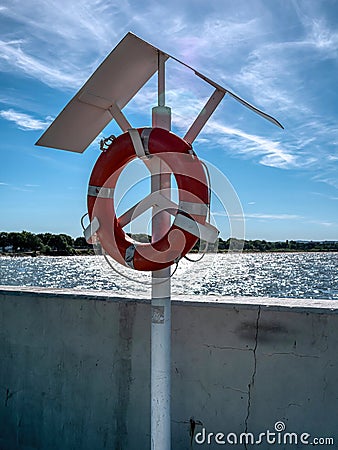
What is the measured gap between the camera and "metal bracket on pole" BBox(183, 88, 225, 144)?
6.20ft

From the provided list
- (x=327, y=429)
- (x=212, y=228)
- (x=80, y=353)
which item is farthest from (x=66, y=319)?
(x=327, y=429)

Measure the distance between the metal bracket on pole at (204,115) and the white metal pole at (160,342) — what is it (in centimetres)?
17

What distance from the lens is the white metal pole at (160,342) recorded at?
1.84 metres

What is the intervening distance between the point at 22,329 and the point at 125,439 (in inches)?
31.9

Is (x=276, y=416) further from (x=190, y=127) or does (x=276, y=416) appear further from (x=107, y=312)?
(x=190, y=127)

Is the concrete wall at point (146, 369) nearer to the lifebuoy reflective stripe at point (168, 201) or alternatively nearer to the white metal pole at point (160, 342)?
the white metal pole at point (160, 342)

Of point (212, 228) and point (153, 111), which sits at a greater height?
point (153, 111)

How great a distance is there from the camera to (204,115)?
189 centimetres

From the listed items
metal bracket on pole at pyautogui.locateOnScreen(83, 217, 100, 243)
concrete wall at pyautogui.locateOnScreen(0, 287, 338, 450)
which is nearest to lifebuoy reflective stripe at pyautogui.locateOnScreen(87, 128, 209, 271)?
metal bracket on pole at pyautogui.locateOnScreen(83, 217, 100, 243)

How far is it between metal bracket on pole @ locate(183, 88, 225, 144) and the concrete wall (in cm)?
81

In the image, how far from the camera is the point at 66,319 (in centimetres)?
254

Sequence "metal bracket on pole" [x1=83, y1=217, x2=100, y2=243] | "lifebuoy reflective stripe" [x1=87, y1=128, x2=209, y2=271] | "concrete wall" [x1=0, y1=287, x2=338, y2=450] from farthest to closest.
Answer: "concrete wall" [x1=0, y1=287, x2=338, y2=450]
"metal bracket on pole" [x1=83, y1=217, x2=100, y2=243]
"lifebuoy reflective stripe" [x1=87, y1=128, x2=209, y2=271]

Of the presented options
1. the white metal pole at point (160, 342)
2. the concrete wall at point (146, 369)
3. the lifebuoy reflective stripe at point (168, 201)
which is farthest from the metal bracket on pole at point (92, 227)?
the concrete wall at point (146, 369)

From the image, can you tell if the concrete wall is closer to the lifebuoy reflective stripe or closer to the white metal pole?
the white metal pole
